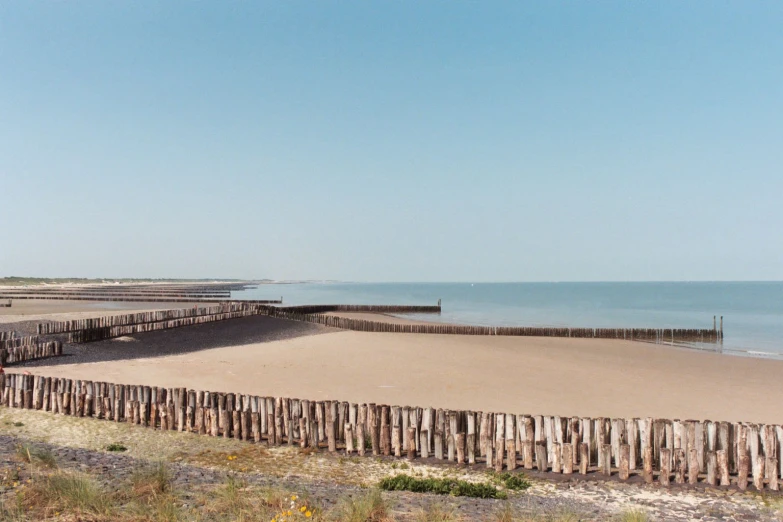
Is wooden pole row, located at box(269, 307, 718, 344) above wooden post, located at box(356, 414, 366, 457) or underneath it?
underneath

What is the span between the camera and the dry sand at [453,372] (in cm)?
1788

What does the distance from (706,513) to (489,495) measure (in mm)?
3395

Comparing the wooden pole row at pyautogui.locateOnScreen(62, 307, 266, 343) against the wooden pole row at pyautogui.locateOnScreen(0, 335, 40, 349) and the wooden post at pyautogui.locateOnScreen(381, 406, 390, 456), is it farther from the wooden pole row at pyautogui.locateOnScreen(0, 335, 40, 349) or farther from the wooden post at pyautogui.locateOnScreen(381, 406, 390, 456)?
the wooden post at pyautogui.locateOnScreen(381, 406, 390, 456)

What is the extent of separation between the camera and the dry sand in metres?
17.9

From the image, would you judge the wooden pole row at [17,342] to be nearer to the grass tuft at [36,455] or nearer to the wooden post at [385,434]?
the grass tuft at [36,455]

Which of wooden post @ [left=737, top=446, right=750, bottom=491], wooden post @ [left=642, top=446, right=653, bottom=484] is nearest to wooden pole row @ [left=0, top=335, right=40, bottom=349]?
wooden post @ [left=642, top=446, right=653, bottom=484]

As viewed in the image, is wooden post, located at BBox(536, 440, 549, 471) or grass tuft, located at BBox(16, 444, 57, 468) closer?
grass tuft, located at BBox(16, 444, 57, 468)

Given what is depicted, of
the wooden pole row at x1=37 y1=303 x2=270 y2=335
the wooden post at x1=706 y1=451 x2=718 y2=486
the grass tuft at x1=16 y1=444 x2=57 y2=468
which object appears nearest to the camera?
the grass tuft at x1=16 y1=444 x2=57 y2=468

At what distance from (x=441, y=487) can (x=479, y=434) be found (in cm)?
211

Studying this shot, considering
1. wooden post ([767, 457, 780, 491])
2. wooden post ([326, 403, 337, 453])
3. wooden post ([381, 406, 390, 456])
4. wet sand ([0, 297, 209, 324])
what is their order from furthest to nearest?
wet sand ([0, 297, 209, 324])
wooden post ([326, 403, 337, 453])
wooden post ([381, 406, 390, 456])
wooden post ([767, 457, 780, 491])

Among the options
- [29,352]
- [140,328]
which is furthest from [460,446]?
[140,328]

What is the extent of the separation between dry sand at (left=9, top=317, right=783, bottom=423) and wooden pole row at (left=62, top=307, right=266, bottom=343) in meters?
1.39

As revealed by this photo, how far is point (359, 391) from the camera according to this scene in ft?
62.3

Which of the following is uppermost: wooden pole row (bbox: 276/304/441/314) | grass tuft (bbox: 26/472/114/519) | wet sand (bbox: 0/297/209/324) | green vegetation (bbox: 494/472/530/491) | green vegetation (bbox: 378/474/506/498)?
grass tuft (bbox: 26/472/114/519)
